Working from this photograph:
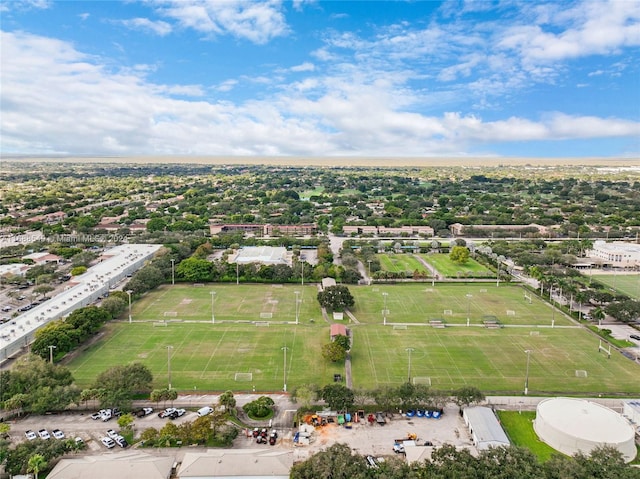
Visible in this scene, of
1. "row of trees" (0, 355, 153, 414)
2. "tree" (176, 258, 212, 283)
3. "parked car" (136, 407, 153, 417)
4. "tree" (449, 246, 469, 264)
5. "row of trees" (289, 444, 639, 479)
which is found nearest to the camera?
"row of trees" (289, 444, 639, 479)

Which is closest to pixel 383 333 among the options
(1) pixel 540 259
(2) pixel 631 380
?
(2) pixel 631 380

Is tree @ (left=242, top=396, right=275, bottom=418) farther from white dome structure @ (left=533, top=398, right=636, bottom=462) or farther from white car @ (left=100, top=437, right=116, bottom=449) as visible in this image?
white dome structure @ (left=533, top=398, right=636, bottom=462)

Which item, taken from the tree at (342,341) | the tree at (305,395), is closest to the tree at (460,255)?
the tree at (342,341)

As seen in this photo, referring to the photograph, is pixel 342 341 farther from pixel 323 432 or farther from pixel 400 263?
pixel 400 263

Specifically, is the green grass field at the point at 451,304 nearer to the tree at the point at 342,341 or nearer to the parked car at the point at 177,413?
the tree at the point at 342,341

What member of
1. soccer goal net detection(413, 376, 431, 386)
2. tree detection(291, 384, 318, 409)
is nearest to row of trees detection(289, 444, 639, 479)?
tree detection(291, 384, 318, 409)
